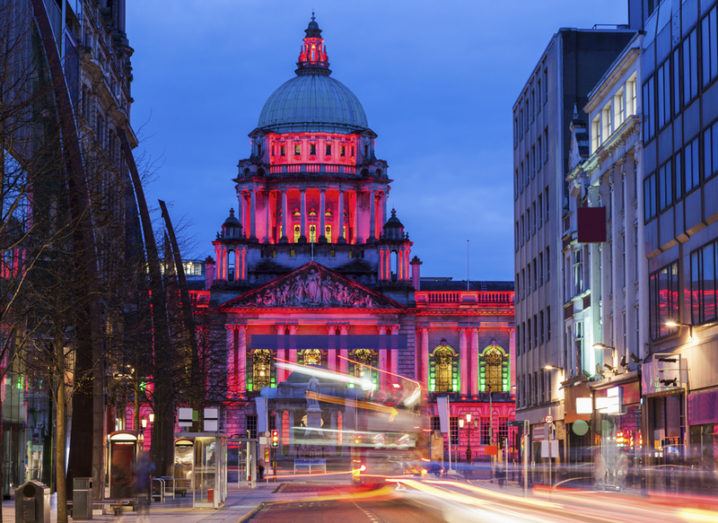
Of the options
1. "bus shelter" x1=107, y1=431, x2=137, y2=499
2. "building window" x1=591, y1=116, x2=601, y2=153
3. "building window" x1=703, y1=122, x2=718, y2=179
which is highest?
"building window" x1=591, y1=116, x2=601, y2=153

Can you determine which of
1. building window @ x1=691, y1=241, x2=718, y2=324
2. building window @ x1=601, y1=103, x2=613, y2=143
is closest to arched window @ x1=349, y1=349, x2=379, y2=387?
building window @ x1=601, y1=103, x2=613, y2=143

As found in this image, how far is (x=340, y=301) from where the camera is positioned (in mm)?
180000

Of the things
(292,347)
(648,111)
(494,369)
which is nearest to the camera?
(648,111)

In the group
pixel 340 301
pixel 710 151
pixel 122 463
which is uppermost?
pixel 340 301

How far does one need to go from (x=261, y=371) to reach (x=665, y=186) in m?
129

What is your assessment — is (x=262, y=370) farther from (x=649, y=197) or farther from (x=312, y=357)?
(x=649, y=197)

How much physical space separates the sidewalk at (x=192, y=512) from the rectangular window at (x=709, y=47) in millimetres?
20612

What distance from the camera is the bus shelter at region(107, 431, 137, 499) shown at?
158 ft

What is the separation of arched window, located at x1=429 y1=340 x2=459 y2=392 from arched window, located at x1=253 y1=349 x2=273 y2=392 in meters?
19.2

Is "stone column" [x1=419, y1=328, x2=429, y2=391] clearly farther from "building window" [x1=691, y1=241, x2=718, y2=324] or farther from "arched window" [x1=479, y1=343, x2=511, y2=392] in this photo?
"building window" [x1=691, y1=241, x2=718, y2=324]

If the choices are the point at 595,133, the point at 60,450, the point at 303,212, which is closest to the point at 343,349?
the point at 303,212

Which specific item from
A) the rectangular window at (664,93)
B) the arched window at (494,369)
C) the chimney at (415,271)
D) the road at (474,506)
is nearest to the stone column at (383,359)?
the chimney at (415,271)

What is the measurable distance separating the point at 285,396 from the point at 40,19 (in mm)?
132858

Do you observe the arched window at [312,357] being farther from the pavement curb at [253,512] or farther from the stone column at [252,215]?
the pavement curb at [253,512]
